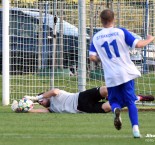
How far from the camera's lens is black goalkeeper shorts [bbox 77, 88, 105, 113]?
1531 centimetres

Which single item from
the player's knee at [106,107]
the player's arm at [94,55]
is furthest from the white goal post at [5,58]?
the player's arm at [94,55]

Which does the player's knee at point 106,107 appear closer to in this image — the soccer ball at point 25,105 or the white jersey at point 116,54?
the soccer ball at point 25,105

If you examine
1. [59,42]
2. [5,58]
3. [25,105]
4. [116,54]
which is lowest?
[25,105]

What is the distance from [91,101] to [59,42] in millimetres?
4700

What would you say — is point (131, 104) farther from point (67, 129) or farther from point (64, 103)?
point (64, 103)

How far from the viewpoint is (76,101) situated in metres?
15.6

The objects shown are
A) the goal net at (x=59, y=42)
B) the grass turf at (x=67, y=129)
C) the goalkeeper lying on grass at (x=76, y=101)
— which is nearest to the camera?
the grass turf at (x=67, y=129)

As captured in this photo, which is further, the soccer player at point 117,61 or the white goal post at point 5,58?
the white goal post at point 5,58

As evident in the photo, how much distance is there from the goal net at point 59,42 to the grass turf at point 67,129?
11.5 ft

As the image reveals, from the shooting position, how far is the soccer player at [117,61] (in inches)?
455

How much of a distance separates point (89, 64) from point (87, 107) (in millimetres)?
4036

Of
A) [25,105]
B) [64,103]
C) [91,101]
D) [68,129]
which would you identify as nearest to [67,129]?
[68,129]

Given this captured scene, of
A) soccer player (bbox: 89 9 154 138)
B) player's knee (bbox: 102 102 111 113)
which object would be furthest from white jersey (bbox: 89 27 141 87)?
player's knee (bbox: 102 102 111 113)

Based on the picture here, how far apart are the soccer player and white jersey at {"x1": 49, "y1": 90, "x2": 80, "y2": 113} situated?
382cm
